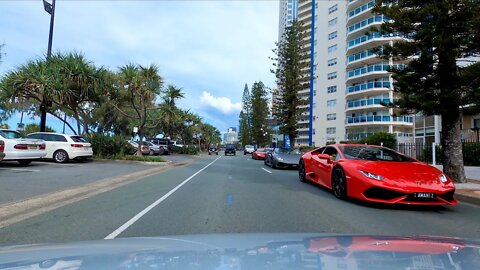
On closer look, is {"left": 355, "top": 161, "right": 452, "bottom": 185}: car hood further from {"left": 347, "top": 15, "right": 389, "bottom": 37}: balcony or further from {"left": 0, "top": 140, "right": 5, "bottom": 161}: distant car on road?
{"left": 347, "top": 15, "right": 389, "bottom": 37}: balcony

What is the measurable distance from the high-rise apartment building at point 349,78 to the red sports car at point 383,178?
45.9 metres

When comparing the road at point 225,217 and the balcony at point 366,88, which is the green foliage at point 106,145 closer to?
the road at point 225,217

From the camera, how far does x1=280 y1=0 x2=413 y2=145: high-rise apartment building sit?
205 feet

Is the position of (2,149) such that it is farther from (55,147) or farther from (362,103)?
(362,103)

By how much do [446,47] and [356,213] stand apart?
7.39 m

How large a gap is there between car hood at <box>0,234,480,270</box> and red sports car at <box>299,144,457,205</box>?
187 inches

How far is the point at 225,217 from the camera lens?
7602 millimetres

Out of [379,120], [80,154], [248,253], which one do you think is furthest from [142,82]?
[379,120]

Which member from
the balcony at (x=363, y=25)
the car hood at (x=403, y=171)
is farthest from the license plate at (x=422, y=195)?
the balcony at (x=363, y=25)

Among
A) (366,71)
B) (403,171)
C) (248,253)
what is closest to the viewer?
(248,253)

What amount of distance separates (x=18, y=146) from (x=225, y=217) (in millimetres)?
12567

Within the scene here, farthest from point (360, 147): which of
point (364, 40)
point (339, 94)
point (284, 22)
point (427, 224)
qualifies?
point (284, 22)

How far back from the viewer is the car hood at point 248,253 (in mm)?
2889

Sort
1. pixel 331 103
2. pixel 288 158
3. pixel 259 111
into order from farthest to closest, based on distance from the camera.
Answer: pixel 259 111
pixel 331 103
pixel 288 158
